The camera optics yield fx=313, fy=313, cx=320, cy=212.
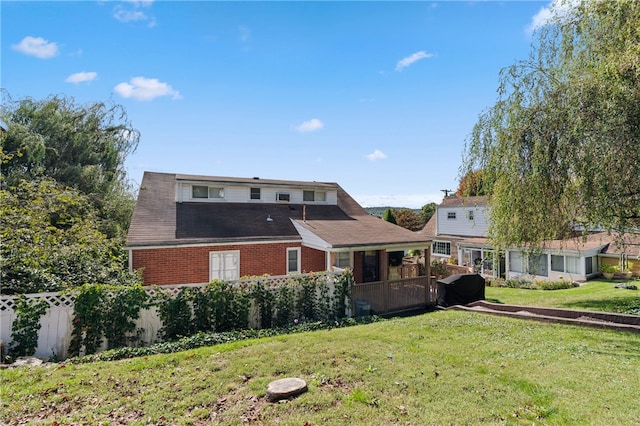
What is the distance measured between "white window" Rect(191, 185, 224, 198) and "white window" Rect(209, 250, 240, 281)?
14.2 ft

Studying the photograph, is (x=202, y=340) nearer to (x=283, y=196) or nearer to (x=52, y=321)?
(x=52, y=321)

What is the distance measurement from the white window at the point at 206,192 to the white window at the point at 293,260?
5.08m

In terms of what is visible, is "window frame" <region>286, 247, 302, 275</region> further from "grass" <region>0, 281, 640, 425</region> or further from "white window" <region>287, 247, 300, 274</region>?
"grass" <region>0, 281, 640, 425</region>

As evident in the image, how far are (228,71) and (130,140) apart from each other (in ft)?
52.1

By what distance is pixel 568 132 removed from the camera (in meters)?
8.42

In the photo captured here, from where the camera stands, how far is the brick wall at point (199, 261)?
1209cm

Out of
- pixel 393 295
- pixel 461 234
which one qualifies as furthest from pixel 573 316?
pixel 461 234

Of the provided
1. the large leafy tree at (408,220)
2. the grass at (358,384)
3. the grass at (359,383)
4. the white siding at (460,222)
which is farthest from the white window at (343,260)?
the large leafy tree at (408,220)

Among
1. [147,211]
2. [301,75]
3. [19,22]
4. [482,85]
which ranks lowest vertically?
[147,211]

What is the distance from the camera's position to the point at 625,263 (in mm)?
22734

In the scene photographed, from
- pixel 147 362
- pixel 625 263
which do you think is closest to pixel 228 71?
pixel 147 362

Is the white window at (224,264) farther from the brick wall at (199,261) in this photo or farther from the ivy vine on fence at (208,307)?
the ivy vine on fence at (208,307)

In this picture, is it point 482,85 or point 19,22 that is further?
point 482,85

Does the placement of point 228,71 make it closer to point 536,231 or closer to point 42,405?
point 42,405
